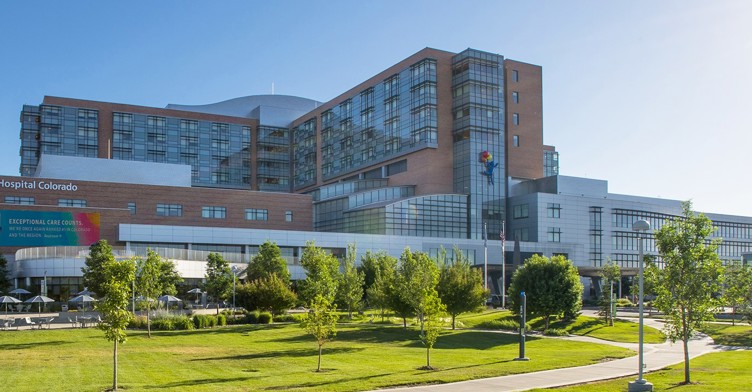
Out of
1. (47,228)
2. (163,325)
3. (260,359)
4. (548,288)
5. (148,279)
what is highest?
(47,228)

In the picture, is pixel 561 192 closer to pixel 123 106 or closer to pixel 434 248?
pixel 434 248

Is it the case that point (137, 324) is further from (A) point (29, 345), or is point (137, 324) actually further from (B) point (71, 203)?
(B) point (71, 203)

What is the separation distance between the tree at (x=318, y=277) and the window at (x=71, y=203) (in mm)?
42723

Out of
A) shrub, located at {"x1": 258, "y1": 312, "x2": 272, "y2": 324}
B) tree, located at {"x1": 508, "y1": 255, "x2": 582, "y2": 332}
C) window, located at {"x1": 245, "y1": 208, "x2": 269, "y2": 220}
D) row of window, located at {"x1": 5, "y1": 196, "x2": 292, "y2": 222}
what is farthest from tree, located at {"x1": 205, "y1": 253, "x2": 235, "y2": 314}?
window, located at {"x1": 245, "y1": 208, "x2": 269, "y2": 220}

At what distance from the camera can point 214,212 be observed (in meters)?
100

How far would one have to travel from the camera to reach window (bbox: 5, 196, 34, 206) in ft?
277

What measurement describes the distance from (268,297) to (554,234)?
59707 mm

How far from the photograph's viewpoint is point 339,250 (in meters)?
95.8

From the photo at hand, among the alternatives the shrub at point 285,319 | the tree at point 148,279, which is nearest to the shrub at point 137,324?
the tree at point 148,279

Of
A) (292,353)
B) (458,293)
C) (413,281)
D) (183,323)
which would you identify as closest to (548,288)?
(458,293)

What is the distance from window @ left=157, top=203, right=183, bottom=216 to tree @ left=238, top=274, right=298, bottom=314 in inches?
1772

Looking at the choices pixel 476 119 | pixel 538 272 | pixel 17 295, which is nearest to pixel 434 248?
pixel 476 119

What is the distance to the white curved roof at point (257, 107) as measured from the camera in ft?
494

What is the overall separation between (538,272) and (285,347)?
23229 millimetres
